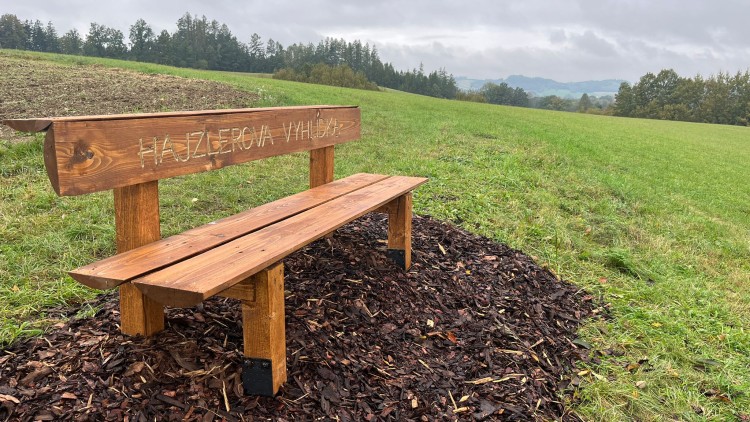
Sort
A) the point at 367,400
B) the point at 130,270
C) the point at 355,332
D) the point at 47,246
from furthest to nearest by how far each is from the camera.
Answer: the point at 47,246 < the point at 355,332 < the point at 367,400 < the point at 130,270

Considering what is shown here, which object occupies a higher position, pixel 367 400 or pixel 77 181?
pixel 77 181

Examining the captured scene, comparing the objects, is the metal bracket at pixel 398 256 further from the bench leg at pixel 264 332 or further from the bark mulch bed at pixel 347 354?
the bench leg at pixel 264 332

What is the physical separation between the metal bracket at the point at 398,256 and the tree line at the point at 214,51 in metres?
42.8

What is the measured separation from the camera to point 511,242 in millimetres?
5277

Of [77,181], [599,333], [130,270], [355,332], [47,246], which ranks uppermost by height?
[77,181]

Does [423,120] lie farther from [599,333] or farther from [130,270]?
[130,270]

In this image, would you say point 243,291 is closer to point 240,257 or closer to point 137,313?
point 240,257

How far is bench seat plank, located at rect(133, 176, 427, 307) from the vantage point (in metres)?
1.93

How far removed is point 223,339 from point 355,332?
73 cm

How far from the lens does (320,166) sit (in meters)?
4.44

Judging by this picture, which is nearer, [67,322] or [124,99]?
[67,322]

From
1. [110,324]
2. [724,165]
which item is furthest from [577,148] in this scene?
[110,324]

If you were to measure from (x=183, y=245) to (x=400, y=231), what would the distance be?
1.90 m

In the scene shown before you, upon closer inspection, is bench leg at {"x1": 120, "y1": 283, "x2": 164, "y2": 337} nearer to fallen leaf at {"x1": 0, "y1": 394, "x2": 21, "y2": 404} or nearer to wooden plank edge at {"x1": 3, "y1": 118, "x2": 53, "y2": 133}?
fallen leaf at {"x1": 0, "y1": 394, "x2": 21, "y2": 404}
